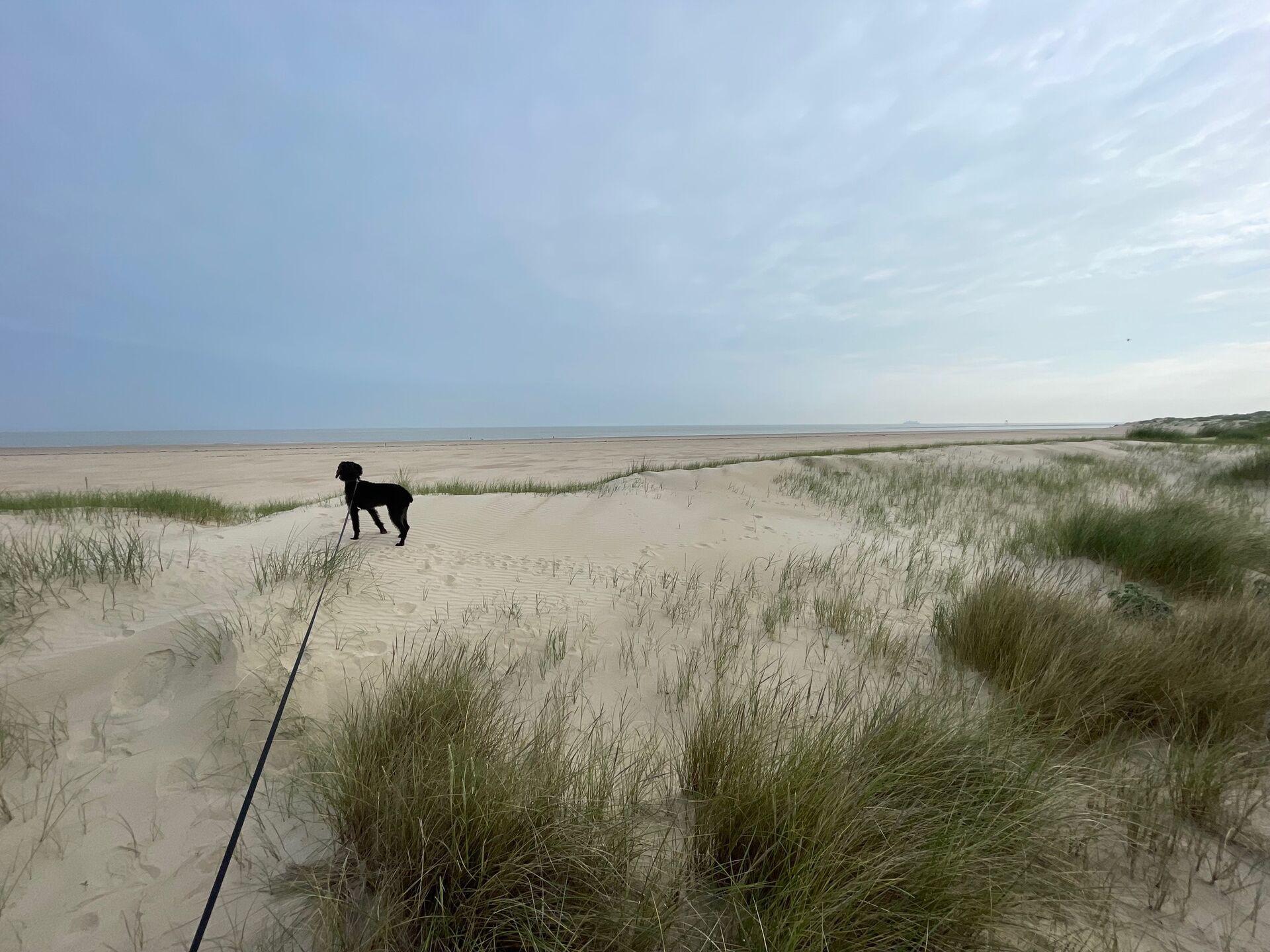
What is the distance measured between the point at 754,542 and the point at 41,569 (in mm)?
6393

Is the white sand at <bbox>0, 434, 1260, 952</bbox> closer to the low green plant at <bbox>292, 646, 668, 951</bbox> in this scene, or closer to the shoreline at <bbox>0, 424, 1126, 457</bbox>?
the low green plant at <bbox>292, 646, 668, 951</bbox>

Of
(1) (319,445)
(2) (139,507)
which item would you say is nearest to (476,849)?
(2) (139,507)

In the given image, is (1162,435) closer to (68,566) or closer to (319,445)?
(68,566)

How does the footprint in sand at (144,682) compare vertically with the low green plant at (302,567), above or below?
below

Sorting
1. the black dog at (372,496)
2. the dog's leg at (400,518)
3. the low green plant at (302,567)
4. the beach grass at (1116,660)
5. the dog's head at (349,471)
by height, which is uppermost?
the dog's head at (349,471)

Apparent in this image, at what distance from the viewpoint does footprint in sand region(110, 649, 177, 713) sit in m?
2.21

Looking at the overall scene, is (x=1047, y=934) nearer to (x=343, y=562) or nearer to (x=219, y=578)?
(x=343, y=562)

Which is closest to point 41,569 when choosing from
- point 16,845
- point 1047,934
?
point 16,845

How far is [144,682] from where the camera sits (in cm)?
234

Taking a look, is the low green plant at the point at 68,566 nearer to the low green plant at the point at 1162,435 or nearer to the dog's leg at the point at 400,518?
the dog's leg at the point at 400,518

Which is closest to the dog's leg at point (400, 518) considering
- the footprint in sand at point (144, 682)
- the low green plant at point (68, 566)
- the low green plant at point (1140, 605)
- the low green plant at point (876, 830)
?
the low green plant at point (68, 566)

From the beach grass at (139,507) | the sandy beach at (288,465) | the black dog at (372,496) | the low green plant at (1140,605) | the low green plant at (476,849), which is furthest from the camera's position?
the sandy beach at (288,465)

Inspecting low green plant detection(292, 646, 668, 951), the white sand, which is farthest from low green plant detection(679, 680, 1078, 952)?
the white sand

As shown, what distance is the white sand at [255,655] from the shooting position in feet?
4.68
